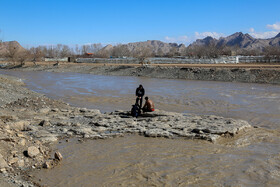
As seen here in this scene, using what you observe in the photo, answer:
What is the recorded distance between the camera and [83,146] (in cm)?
933

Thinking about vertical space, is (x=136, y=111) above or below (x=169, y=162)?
above

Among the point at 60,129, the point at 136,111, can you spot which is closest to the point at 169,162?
the point at 60,129

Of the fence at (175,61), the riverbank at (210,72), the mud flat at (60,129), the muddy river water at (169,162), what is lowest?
the muddy river water at (169,162)

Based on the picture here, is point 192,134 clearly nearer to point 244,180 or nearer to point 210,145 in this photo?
point 210,145

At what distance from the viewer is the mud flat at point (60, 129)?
7.25 meters

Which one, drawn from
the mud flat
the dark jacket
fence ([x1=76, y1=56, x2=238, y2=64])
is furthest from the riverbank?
the dark jacket

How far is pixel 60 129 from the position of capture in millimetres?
10867

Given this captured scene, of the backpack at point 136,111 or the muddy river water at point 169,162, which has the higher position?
the backpack at point 136,111

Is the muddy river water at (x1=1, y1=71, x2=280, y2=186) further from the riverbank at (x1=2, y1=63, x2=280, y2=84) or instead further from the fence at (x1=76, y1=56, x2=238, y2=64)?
the fence at (x1=76, y1=56, x2=238, y2=64)

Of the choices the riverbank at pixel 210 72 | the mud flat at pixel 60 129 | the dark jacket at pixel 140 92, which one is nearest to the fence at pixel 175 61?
the riverbank at pixel 210 72

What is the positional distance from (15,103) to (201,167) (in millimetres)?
11268

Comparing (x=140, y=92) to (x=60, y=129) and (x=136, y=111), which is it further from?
(x=60, y=129)

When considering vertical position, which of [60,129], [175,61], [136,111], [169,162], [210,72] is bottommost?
[169,162]

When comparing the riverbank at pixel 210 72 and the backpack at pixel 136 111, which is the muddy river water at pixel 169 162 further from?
the riverbank at pixel 210 72
